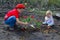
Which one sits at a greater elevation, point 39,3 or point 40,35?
point 39,3

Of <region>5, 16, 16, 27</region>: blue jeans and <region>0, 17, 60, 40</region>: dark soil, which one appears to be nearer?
<region>0, 17, 60, 40</region>: dark soil

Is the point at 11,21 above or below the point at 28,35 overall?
above

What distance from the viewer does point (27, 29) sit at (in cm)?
696

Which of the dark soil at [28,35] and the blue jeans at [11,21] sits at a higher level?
the blue jeans at [11,21]

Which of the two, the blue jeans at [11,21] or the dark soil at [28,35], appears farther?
the blue jeans at [11,21]

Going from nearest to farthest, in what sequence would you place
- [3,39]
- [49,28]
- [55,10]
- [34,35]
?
[3,39], [34,35], [49,28], [55,10]

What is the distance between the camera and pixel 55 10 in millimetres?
10180

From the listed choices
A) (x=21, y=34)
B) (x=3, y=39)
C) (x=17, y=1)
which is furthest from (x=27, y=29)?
(x=17, y=1)

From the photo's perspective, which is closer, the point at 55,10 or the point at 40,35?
the point at 40,35

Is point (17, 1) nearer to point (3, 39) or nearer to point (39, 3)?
point (39, 3)

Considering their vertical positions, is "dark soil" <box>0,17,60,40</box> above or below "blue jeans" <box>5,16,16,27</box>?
below

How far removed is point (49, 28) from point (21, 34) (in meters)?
1.06

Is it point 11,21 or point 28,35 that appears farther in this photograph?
point 11,21

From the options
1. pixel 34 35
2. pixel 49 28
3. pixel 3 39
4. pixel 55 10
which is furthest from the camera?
pixel 55 10
